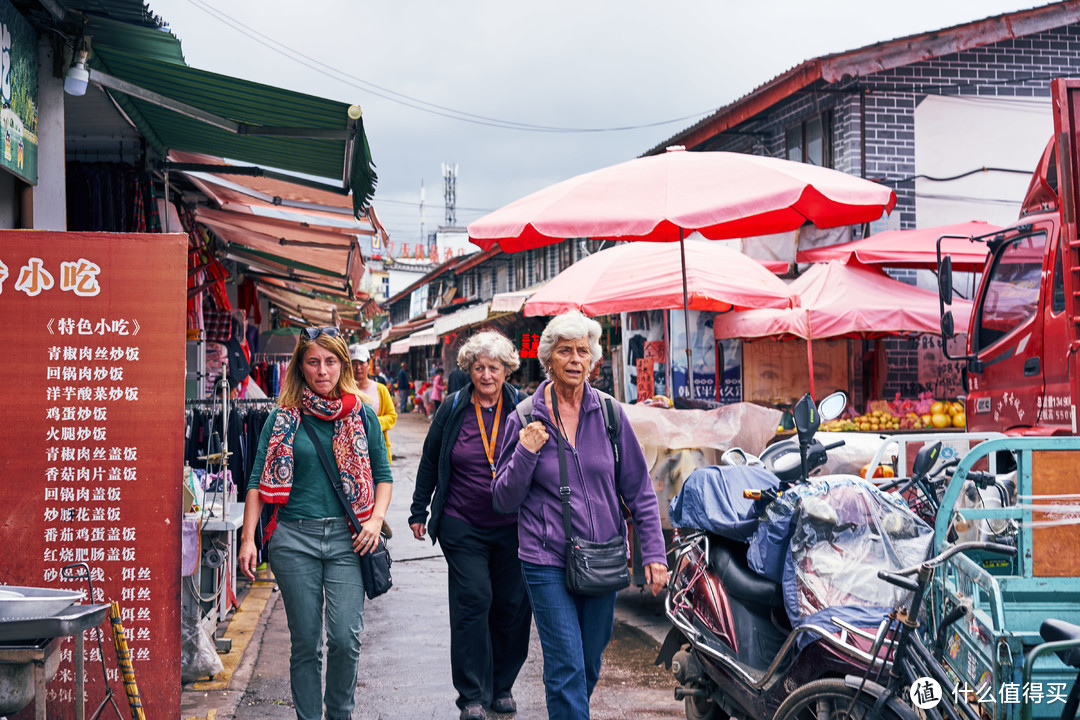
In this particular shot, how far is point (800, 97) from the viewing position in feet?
47.3

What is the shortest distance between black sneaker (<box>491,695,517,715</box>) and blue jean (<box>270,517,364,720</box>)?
45.3 inches

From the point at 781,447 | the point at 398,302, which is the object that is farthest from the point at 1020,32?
the point at 398,302

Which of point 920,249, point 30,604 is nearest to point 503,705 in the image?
point 30,604

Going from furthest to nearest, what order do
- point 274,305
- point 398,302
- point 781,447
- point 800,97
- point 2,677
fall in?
point 398,302 → point 274,305 → point 800,97 → point 781,447 → point 2,677

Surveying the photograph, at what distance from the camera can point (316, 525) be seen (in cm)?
437

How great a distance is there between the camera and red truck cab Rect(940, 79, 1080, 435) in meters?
5.60

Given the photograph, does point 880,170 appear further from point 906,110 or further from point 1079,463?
point 1079,463

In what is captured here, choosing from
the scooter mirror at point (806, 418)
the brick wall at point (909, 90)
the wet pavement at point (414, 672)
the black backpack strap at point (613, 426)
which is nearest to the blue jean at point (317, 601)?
the wet pavement at point (414, 672)

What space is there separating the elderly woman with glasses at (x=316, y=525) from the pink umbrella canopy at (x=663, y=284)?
15.1ft

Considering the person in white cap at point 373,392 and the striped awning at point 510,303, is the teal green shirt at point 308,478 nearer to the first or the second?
the person in white cap at point 373,392

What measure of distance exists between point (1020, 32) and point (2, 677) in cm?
1459

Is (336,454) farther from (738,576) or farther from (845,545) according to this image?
(845,545)

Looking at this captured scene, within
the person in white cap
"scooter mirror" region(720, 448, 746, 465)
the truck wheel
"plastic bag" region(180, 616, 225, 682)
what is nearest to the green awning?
the person in white cap

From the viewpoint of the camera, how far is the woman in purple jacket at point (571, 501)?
4.00m
